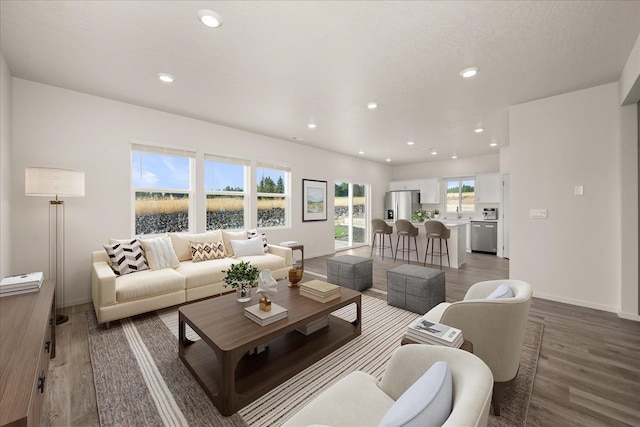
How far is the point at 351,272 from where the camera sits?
3.77 metres

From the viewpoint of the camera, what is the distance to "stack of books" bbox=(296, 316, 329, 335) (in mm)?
2428

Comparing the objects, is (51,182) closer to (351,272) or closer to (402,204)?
(351,272)

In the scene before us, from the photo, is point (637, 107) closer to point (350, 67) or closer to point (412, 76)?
point (412, 76)

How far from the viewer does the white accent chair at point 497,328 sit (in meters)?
1.55

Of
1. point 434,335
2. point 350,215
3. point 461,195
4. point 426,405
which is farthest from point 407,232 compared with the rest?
point 426,405

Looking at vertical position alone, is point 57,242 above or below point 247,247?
above

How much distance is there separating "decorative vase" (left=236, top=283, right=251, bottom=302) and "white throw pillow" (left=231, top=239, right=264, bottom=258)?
1866mm

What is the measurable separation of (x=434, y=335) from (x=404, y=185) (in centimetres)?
766

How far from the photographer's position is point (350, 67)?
269 centimetres

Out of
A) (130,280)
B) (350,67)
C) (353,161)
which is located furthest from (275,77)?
(353,161)

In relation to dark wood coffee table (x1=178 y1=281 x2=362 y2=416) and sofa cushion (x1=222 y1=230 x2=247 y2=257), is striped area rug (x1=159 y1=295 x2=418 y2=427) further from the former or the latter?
sofa cushion (x1=222 y1=230 x2=247 y2=257)

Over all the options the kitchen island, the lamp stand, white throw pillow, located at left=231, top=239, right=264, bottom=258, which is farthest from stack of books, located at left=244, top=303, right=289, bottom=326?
the kitchen island

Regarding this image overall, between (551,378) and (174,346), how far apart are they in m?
3.09

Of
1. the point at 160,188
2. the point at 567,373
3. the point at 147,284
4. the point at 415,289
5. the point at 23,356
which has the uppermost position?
the point at 160,188
